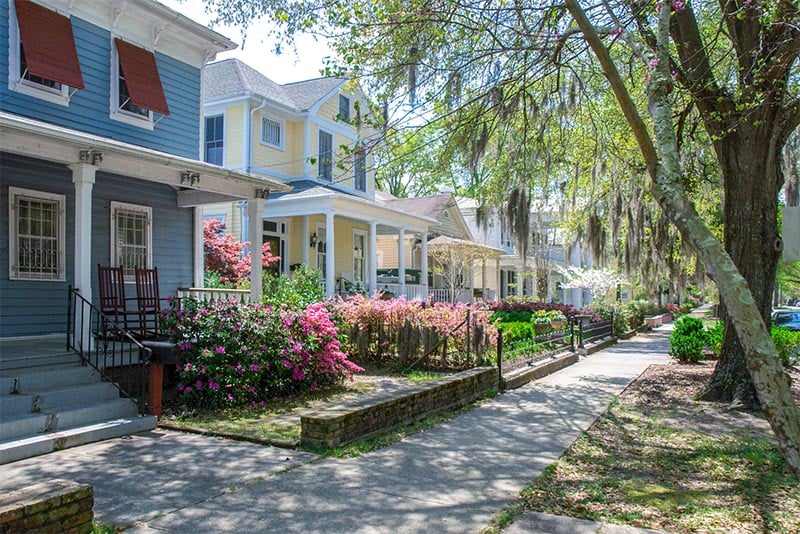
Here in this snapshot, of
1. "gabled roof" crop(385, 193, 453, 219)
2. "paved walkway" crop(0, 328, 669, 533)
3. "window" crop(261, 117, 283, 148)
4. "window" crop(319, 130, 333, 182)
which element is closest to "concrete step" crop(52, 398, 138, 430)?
"paved walkway" crop(0, 328, 669, 533)

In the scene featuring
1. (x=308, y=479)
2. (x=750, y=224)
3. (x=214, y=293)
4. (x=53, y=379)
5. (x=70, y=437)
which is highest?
(x=750, y=224)

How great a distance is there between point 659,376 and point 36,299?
11229mm

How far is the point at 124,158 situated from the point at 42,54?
7.55 ft

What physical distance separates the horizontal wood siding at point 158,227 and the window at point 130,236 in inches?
4.4

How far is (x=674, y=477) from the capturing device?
5.73m

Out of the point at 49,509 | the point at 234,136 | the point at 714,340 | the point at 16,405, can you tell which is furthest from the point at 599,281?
the point at 49,509

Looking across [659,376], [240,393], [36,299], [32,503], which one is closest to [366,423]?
[240,393]

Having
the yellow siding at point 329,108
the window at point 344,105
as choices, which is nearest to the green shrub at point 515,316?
the window at point 344,105

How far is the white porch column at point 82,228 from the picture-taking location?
8156 mm

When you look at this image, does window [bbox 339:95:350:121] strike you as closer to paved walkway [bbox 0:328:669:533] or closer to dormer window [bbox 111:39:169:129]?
dormer window [bbox 111:39:169:129]

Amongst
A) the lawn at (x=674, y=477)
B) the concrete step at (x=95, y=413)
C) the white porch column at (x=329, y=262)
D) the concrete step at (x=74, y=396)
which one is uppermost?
the white porch column at (x=329, y=262)

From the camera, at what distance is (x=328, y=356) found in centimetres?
969

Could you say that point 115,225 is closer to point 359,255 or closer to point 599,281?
point 359,255

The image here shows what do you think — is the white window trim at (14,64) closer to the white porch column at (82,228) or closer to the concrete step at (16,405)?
the white porch column at (82,228)
